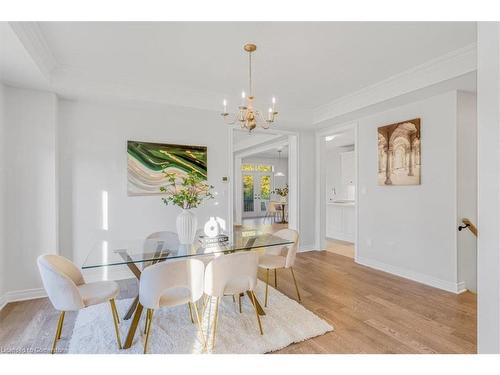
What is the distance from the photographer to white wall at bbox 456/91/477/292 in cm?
314

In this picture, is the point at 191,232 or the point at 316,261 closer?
the point at 191,232

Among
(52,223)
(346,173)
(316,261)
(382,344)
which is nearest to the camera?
(382,344)

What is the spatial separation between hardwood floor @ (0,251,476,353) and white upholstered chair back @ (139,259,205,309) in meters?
0.84

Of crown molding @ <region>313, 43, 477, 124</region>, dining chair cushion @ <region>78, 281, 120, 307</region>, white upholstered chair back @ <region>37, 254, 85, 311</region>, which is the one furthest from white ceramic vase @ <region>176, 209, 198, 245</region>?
crown molding @ <region>313, 43, 477, 124</region>

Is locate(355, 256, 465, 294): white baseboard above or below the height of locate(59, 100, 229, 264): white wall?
below

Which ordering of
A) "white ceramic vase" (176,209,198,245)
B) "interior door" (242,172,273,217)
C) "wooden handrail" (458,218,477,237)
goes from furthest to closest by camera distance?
"interior door" (242,172,273,217), "wooden handrail" (458,218,477,237), "white ceramic vase" (176,209,198,245)

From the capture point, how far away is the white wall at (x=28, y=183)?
2885 mm

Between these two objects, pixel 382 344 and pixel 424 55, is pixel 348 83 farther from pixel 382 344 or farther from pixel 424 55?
pixel 382 344

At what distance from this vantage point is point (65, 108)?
3355 millimetres

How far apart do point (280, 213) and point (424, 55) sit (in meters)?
8.07

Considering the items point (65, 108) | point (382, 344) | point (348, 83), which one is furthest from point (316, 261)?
point (65, 108)

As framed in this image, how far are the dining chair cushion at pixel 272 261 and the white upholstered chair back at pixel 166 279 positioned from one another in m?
1.03

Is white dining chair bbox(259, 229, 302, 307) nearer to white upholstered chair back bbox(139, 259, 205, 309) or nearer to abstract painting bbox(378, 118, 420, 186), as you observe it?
white upholstered chair back bbox(139, 259, 205, 309)

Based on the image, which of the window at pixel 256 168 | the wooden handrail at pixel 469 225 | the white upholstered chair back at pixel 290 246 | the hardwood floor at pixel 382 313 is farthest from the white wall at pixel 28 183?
the window at pixel 256 168
